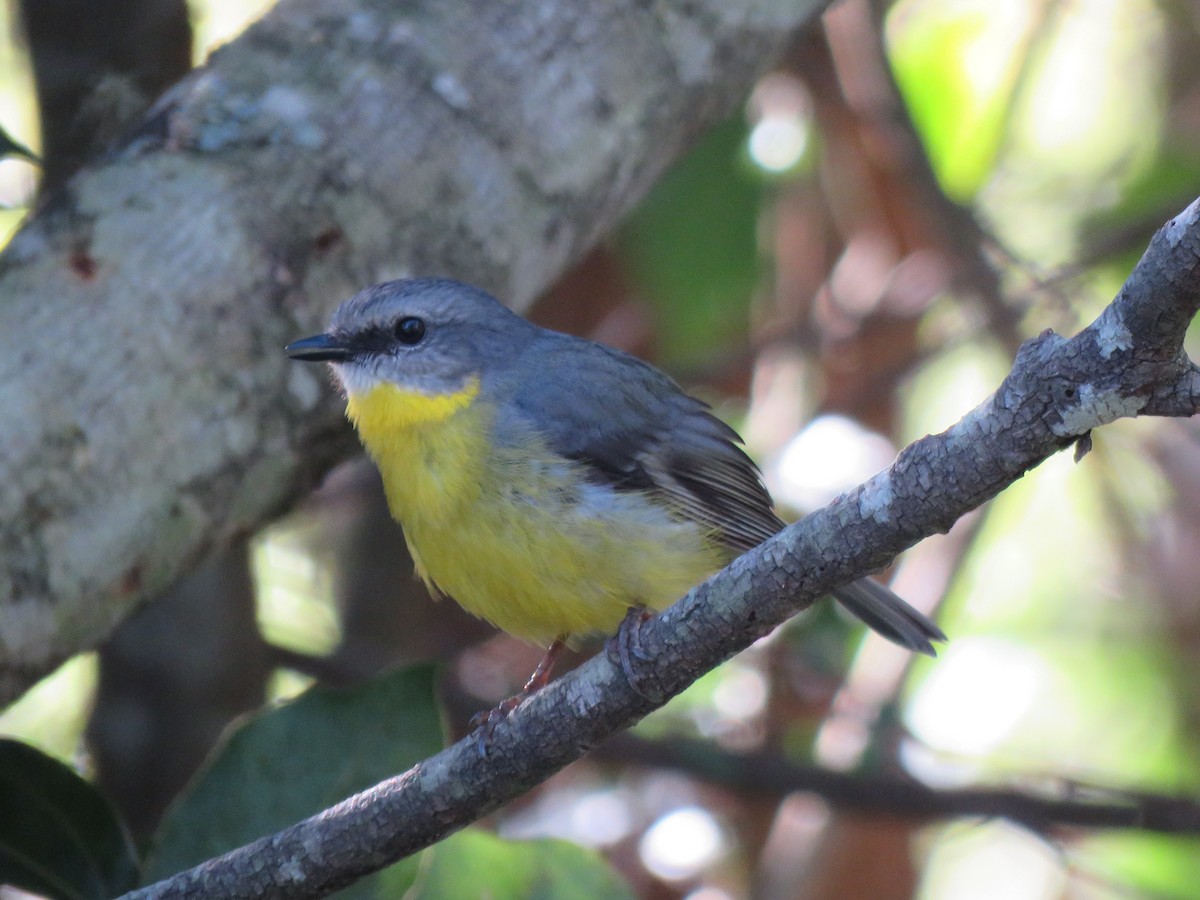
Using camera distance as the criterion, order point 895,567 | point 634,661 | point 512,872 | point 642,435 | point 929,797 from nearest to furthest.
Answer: point 634,661 → point 512,872 → point 642,435 → point 929,797 → point 895,567

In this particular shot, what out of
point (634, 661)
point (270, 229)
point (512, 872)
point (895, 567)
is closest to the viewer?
point (634, 661)

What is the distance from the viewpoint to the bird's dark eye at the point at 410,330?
358 cm

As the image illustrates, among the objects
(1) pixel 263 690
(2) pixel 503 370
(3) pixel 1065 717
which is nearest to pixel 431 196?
(2) pixel 503 370

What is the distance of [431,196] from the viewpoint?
339 cm

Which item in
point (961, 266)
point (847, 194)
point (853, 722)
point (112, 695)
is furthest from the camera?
point (847, 194)

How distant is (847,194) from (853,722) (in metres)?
2.45

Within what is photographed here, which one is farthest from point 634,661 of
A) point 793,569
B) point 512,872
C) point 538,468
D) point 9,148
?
point 9,148

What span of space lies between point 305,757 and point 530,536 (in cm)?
70

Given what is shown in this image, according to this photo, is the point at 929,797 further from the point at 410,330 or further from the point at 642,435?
the point at 410,330

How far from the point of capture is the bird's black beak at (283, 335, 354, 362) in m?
3.13

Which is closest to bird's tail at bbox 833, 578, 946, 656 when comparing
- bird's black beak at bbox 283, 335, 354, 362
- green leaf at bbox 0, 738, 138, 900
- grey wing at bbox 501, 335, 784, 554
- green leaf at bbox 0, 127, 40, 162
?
grey wing at bbox 501, 335, 784, 554

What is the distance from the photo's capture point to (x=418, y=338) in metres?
3.71

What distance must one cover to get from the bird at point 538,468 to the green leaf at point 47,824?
0.95m

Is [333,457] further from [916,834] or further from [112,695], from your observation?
[916,834]
